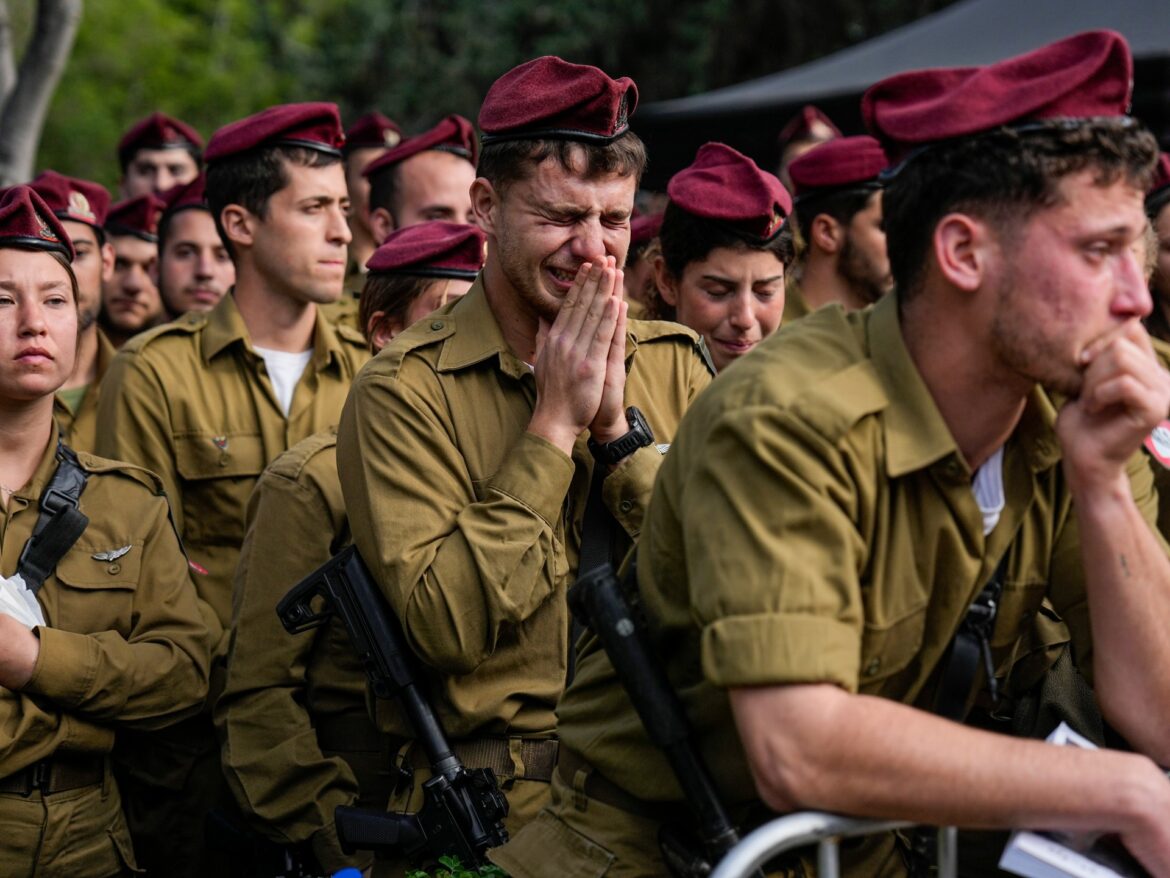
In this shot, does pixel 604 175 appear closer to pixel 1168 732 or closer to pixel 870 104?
pixel 870 104

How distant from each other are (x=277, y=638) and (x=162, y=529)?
611mm

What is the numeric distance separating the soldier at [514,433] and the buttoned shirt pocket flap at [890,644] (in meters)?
1.06

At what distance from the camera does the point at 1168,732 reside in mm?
2768

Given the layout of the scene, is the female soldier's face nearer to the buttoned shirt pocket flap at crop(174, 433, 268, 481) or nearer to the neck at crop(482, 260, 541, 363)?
the buttoned shirt pocket flap at crop(174, 433, 268, 481)

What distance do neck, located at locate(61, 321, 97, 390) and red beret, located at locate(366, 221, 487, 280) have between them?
6.81 feet

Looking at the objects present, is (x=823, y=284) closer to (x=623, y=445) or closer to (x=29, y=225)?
(x=623, y=445)

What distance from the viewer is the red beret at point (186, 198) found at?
24.6 ft

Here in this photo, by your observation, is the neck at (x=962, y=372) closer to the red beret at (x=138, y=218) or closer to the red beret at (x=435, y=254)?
the red beret at (x=435, y=254)

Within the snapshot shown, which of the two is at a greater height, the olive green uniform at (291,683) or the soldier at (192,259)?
the soldier at (192,259)

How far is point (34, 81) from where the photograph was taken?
9.72 metres

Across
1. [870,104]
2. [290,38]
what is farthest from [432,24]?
[870,104]

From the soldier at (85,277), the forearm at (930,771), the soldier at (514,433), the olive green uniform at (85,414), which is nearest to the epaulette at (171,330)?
the olive green uniform at (85,414)

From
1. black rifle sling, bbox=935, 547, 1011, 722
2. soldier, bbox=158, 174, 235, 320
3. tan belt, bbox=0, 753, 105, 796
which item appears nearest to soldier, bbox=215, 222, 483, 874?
tan belt, bbox=0, 753, 105, 796

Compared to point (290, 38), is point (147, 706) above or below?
below
